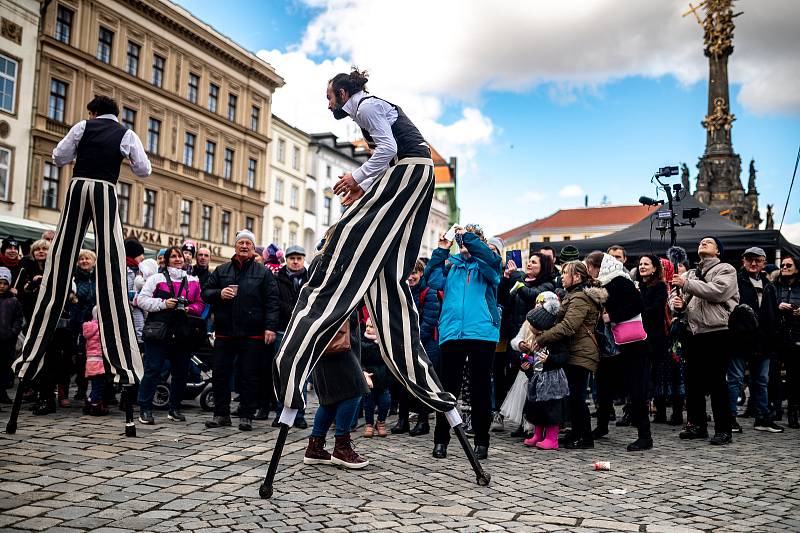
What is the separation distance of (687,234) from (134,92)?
2921 centimetres

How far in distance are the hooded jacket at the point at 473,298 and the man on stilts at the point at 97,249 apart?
2.70 m

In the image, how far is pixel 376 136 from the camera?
4.21 meters

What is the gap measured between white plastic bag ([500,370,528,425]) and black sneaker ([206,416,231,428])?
9.44 feet

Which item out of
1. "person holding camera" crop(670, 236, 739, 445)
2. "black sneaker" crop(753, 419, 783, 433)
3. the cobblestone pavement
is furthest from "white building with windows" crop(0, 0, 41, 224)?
"black sneaker" crop(753, 419, 783, 433)

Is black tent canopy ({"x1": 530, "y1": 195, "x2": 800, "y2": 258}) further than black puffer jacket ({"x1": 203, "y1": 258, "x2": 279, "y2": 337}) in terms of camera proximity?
Yes

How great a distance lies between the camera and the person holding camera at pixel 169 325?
7.12 meters

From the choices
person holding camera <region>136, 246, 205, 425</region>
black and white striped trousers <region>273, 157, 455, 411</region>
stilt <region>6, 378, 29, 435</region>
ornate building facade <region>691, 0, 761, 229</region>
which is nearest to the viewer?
black and white striped trousers <region>273, 157, 455, 411</region>

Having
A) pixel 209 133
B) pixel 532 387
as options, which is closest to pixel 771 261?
pixel 532 387

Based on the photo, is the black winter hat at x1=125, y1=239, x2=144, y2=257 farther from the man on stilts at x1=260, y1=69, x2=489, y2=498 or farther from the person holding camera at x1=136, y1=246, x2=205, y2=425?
the man on stilts at x1=260, y1=69, x2=489, y2=498

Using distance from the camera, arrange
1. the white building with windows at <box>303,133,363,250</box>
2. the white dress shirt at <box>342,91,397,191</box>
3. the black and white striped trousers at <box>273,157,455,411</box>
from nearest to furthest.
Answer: the black and white striped trousers at <box>273,157,455,411</box>
the white dress shirt at <box>342,91,397,191</box>
the white building with windows at <box>303,133,363,250</box>

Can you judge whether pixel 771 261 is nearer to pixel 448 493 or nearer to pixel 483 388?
pixel 483 388

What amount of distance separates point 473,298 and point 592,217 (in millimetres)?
91835

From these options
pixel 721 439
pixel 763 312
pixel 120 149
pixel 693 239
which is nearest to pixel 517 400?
pixel 721 439

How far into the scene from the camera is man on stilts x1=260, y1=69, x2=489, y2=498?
160 inches
